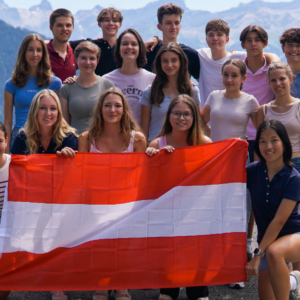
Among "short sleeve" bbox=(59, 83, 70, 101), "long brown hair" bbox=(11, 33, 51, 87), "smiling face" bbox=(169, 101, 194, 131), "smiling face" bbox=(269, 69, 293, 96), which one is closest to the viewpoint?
"smiling face" bbox=(169, 101, 194, 131)

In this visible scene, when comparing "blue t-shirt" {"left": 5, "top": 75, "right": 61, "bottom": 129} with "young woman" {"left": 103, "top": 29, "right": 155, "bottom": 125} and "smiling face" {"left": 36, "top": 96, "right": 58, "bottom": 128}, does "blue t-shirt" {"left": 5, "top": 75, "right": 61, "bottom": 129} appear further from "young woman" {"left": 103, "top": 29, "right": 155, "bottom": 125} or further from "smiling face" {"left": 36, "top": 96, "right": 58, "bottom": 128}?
"young woman" {"left": 103, "top": 29, "right": 155, "bottom": 125}

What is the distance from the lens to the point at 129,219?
393cm

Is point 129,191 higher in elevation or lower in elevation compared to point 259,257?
higher

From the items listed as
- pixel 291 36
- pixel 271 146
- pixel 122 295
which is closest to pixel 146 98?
pixel 271 146

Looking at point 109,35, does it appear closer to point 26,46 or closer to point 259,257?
point 26,46

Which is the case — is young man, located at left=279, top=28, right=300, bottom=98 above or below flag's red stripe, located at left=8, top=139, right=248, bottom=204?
above

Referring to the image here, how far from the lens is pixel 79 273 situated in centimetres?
381

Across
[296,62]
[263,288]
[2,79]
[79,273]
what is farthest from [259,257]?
[2,79]

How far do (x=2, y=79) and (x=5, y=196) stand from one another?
69.5 meters

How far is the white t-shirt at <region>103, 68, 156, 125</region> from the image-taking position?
5473mm

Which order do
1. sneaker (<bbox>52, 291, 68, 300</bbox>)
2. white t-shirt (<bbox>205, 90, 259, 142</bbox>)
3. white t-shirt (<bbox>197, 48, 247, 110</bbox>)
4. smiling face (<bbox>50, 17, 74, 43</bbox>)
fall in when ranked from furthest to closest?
smiling face (<bbox>50, 17, 74, 43</bbox>) → white t-shirt (<bbox>197, 48, 247, 110</bbox>) → white t-shirt (<bbox>205, 90, 259, 142</bbox>) → sneaker (<bbox>52, 291, 68, 300</bbox>)

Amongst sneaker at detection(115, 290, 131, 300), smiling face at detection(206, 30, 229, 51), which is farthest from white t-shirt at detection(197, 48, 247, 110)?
sneaker at detection(115, 290, 131, 300)

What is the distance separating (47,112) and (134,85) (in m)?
1.43

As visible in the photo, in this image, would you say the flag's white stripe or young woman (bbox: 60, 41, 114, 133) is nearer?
the flag's white stripe
